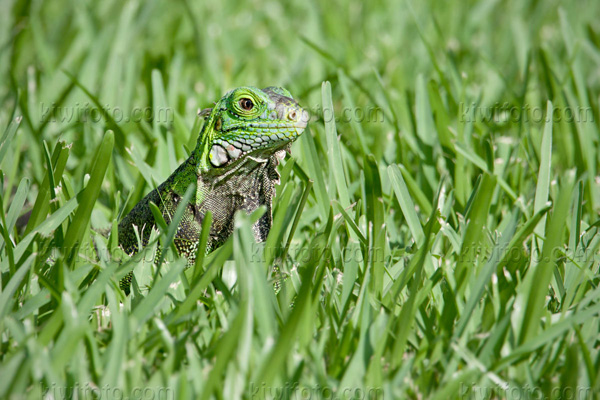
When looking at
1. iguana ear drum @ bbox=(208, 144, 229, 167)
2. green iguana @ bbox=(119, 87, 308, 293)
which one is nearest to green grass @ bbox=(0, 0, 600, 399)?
green iguana @ bbox=(119, 87, 308, 293)

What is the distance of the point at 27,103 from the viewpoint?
167 inches

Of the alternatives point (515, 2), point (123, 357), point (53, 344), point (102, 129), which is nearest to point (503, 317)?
point (123, 357)

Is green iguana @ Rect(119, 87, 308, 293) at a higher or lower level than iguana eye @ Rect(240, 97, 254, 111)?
lower

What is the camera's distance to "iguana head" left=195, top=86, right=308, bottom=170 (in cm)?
296

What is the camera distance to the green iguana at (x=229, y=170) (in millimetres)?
2975

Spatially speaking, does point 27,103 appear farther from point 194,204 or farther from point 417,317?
point 417,317

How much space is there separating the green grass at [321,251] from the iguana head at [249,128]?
0.20 meters

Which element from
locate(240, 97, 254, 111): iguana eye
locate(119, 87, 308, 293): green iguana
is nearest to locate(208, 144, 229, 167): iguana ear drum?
locate(119, 87, 308, 293): green iguana

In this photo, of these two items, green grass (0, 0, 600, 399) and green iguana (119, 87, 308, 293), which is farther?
green iguana (119, 87, 308, 293)

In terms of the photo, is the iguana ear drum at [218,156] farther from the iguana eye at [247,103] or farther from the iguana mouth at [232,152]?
the iguana eye at [247,103]

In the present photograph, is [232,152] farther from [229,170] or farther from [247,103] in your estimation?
[247,103]

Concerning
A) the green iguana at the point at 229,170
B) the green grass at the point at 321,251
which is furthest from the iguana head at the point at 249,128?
the green grass at the point at 321,251

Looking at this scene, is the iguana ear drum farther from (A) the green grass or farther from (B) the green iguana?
(A) the green grass

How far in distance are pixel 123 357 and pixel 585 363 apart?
5.31 ft
